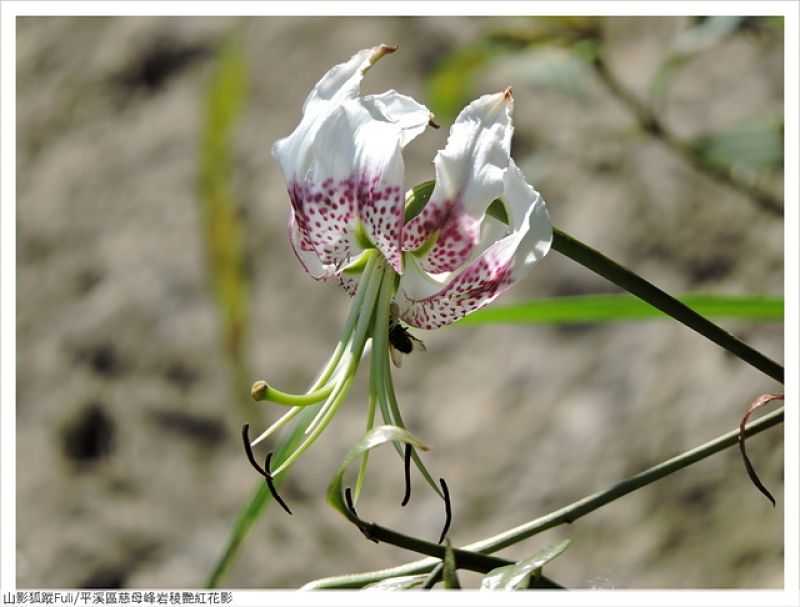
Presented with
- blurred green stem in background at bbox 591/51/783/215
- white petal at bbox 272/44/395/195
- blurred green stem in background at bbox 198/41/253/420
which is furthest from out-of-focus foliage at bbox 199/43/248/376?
white petal at bbox 272/44/395/195

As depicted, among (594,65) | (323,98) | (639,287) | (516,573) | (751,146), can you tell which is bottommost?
(516,573)

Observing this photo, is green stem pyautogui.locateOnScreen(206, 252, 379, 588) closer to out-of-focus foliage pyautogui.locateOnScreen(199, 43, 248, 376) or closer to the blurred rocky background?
the blurred rocky background

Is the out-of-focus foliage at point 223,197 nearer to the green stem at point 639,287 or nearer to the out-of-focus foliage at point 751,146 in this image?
the out-of-focus foliage at point 751,146

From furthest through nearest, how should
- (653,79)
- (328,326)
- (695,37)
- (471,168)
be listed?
(328,326) → (653,79) → (695,37) → (471,168)

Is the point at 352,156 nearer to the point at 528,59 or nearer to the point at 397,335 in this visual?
the point at 397,335

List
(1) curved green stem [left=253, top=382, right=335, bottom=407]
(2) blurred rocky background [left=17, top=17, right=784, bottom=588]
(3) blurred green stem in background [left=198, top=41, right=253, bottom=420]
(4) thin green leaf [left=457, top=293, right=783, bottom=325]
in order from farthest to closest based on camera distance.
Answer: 1. (3) blurred green stem in background [left=198, top=41, right=253, bottom=420]
2. (2) blurred rocky background [left=17, top=17, right=784, bottom=588]
3. (4) thin green leaf [left=457, top=293, right=783, bottom=325]
4. (1) curved green stem [left=253, top=382, right=335, bottom=407]

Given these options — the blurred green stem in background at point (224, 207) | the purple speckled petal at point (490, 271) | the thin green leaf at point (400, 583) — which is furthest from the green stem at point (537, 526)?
the blurred green stem in background at point (224, 207)

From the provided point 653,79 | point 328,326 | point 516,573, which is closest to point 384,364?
point 516,573
